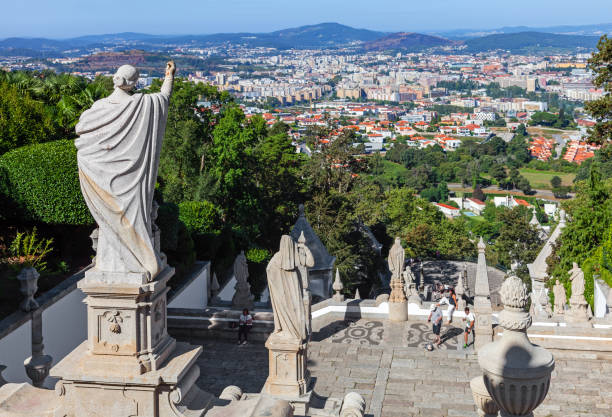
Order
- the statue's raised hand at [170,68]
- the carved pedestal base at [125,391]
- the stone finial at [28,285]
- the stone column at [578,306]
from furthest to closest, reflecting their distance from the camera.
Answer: the stone column at [578,306], the stone finial at [28,285], the statue's raised hand at [170,68], the carved pedestal base at [125,391]

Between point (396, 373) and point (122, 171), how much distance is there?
26.9ft

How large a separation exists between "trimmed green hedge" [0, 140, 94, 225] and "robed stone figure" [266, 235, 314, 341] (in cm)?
720

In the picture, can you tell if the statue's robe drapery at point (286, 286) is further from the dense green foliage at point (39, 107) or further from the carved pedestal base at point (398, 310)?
the dense green foliage at point (39, 107)

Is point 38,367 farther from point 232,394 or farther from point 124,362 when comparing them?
point 124,362

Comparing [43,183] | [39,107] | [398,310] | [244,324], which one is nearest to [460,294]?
[398,310]

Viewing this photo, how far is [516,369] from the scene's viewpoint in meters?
4.61

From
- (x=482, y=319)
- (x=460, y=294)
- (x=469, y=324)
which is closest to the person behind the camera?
(x=482, y=319)

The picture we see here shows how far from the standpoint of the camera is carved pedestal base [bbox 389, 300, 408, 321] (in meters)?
14.4

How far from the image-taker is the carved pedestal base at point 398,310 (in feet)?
47.2

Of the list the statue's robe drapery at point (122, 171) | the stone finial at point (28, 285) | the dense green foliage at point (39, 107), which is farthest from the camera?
the dense green foliage at point (39, 107)

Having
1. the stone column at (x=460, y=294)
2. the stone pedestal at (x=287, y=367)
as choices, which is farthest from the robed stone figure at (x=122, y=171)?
the stone column at (x=460, y=294)

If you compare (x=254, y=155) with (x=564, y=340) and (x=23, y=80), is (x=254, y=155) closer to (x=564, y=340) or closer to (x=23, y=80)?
(x=23, y=80)

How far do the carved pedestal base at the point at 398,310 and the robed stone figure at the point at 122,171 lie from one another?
988cm

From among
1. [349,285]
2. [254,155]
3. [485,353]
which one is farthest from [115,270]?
[254,155]
